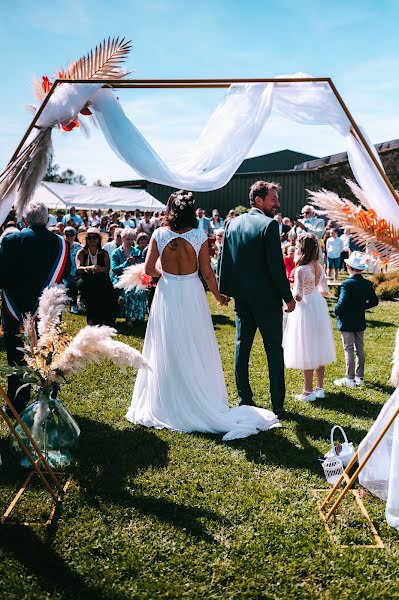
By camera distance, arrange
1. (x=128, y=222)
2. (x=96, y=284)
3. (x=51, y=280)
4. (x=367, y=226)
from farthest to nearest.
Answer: (x=128, y=222)
(x=96, y=284)
(x=51, y=280)
(x=367, y=226)

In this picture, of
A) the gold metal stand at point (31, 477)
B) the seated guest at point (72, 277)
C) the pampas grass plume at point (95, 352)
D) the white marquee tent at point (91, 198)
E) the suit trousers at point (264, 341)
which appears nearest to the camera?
the gold metal stand at point (31, 477)

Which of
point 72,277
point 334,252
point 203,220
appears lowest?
point 72,277

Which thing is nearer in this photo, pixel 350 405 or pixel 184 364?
pixel 184 364

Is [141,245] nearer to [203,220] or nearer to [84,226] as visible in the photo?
[203,220]

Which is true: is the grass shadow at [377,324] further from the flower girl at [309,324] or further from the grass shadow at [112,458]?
the grass shadow at [112,458]

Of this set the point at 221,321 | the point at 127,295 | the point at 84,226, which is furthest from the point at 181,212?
the point at 84,226

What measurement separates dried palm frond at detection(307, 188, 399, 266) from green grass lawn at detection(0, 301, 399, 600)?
1.88 metres

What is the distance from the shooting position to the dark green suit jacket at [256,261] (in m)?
5.35

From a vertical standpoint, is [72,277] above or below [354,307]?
above

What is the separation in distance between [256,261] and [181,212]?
3.00ft

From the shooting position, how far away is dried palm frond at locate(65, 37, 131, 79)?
3.90 m

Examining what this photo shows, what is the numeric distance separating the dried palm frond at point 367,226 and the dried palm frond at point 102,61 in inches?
69.9

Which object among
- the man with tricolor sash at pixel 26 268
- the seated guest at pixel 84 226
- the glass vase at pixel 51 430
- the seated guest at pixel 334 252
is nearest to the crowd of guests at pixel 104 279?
the man with tricolor sash at pixel 26 268

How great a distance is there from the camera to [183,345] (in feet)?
17.7
